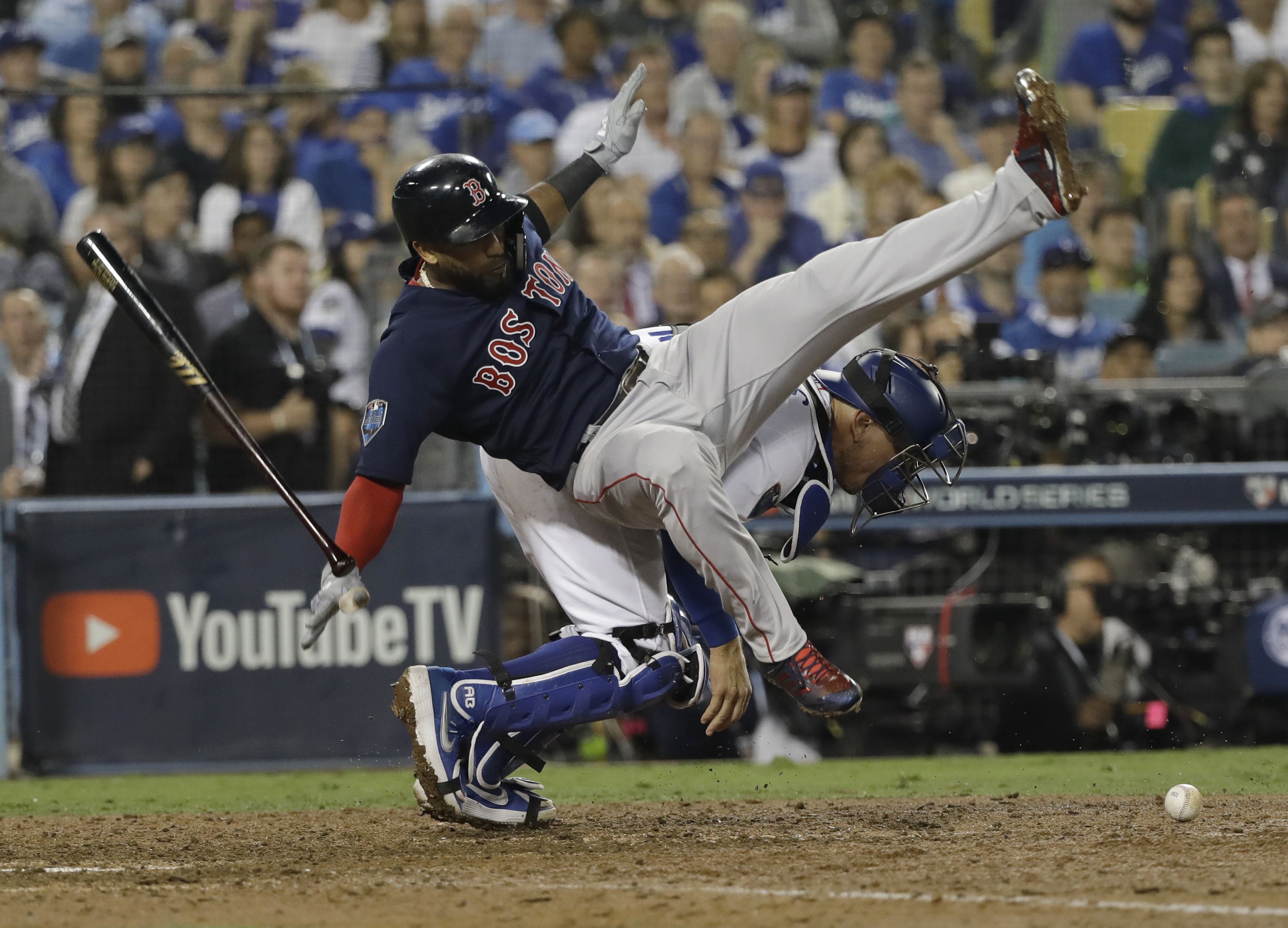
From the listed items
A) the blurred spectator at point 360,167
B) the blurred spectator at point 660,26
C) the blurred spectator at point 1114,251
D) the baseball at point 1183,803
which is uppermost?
the blurred spectator at point 660,26

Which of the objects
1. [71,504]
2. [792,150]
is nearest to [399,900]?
[71,504]

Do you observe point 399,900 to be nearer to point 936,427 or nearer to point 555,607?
point 936,427

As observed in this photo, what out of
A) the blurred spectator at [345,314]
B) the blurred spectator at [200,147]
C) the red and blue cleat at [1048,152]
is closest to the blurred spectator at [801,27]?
the blurred spectator at [345,314]

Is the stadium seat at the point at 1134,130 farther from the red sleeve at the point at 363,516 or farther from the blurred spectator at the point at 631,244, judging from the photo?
the red sleeve at the point at 363,516

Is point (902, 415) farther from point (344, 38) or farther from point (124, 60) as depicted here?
point (344, 38)

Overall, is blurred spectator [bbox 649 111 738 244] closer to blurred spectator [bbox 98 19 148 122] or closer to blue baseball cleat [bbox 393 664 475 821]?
blurred spectator [bbox 98 19 148 122]

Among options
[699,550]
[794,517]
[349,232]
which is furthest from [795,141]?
[699,550]
